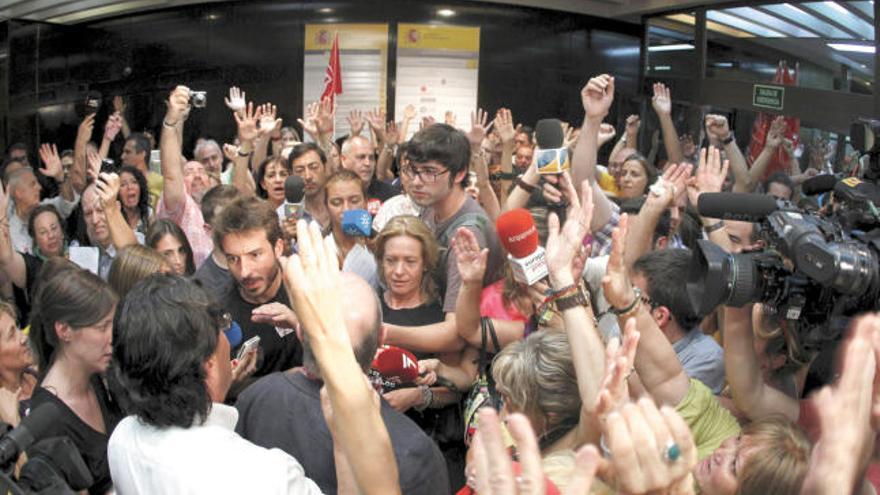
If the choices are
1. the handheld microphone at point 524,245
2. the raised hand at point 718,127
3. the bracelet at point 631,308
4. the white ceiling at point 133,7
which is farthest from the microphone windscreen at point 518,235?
the white ceiling at point 133,7

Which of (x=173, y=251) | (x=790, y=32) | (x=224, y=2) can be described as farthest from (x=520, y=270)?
(x=224, y=2)

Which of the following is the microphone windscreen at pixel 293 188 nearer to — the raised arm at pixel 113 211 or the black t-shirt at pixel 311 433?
the raised arm at pixel 113 211

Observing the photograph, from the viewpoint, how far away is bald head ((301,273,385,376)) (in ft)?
5.41

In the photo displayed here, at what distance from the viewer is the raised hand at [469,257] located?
2428mm

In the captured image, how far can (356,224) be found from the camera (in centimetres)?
321

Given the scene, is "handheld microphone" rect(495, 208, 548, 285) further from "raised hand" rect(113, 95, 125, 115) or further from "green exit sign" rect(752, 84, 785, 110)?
"raised hand" rect(113, 95, 125, 115)

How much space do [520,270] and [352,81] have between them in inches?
282

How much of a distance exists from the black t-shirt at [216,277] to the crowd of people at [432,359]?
12mm

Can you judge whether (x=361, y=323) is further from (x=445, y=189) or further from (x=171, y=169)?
(x=171, y=169)

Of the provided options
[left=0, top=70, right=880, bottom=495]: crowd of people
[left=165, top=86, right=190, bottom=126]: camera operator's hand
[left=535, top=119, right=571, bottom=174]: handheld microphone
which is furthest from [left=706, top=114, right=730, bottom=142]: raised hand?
[left=165, top=86, right=190, bottom=126]: camera operator's hand

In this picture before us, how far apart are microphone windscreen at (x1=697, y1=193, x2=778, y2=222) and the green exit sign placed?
4.65m

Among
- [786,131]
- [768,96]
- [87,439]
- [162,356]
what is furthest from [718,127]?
[162,356]

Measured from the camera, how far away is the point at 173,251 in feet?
10.6

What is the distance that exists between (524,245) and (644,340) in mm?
465
